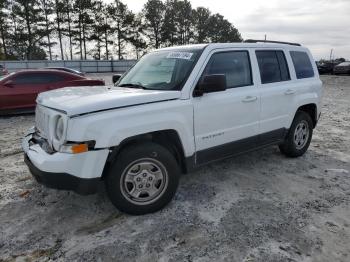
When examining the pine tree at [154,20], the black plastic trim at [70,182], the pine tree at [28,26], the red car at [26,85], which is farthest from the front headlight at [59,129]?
the pine tree at [154,20]

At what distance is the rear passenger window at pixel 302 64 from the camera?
519cm

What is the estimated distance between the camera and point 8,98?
30.0ft

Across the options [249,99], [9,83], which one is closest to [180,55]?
[249,99]

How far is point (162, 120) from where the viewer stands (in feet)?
11.2

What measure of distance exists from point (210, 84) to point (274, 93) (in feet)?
4.99

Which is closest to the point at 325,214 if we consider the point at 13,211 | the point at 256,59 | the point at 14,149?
the point at 256,59

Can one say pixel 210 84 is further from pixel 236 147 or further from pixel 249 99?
pixel 236 147

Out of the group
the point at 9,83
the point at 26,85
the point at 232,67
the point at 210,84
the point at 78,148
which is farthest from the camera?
the point at 26,85

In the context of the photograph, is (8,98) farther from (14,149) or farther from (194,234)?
(194,234)

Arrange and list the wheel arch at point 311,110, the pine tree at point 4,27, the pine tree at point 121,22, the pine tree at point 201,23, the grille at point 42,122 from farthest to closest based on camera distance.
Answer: the pine tree at point 201,23, the pine tree at point 121,22, the pine tree at point 4,27, the wheel arch at point 311,110, the grille at point 42,122

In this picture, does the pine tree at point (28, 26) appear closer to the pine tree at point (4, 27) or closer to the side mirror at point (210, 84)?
the pine tree at point (4, 27)

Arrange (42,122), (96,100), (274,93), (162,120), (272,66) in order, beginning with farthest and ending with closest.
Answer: (272,66), (274,93), (42,122), (162,120), (96,100)

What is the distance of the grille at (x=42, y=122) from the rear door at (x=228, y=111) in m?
1.63

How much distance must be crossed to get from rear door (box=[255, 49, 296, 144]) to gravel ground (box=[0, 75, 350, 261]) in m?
0.63
